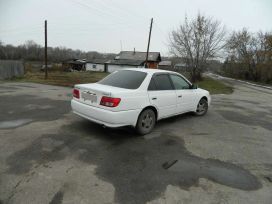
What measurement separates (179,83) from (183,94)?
32 centimetres

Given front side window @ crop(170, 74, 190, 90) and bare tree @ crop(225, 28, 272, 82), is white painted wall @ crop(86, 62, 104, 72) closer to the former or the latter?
bare tree @ crop(225, 28, 272, 82)

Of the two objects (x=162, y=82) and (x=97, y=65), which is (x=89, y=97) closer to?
(x=162, y=82)

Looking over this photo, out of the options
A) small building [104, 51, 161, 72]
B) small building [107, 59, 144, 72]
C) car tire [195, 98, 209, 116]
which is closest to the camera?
car tire [195, 98, 209, 116]

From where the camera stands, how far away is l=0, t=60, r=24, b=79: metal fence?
20469mm

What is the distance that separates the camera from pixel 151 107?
515 centimetres

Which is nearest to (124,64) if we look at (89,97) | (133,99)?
(89,97)

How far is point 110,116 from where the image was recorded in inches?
172

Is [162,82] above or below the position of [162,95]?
above

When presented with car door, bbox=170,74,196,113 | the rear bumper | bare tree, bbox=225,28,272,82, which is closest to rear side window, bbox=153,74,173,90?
car door, bbox=170,74,196,113

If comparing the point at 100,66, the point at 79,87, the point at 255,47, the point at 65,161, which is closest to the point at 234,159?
the point at 65,161

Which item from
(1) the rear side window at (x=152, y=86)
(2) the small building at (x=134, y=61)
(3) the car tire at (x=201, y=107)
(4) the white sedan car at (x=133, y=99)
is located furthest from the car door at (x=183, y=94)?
(2) the small building at (x=134, y=61)

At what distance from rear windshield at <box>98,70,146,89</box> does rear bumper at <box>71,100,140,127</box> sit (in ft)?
2.18

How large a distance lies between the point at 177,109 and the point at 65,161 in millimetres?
3372

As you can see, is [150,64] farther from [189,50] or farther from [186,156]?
[186,156]
